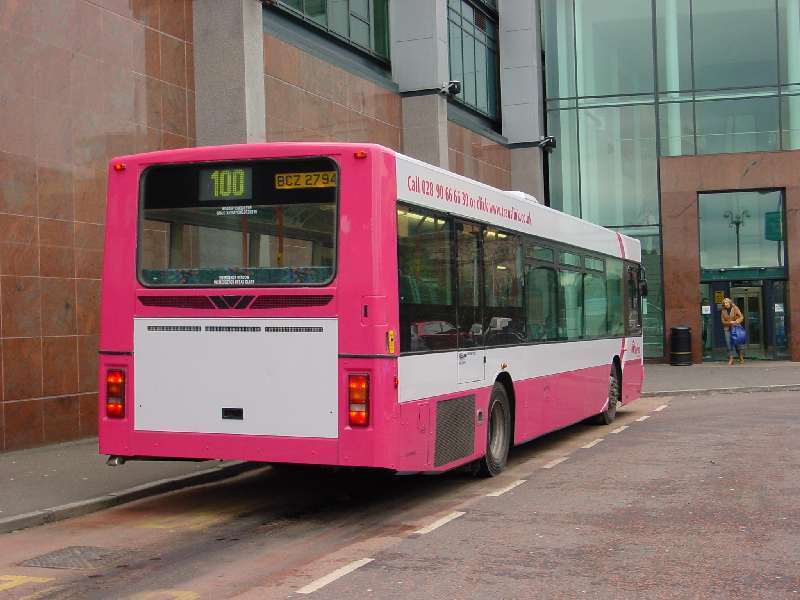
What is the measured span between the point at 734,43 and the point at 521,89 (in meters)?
6.66

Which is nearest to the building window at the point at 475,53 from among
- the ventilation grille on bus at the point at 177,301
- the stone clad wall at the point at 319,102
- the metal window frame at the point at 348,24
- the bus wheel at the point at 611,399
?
the metal window frame at the point at 348,24

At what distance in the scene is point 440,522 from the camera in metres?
9.12

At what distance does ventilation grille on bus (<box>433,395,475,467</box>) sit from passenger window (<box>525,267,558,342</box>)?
2.32 meters

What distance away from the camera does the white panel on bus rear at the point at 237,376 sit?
9.07 m

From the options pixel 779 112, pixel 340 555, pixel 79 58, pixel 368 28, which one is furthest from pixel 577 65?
pixel 340 555

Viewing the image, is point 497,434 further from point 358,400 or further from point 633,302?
point 633,302

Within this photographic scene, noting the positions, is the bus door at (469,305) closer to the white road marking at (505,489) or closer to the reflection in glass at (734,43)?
the white road marking at (505,489)

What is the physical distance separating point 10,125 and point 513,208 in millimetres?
6222

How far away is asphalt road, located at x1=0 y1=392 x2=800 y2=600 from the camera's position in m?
6.93

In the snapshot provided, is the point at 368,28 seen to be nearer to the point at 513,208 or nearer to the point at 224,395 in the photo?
the point at 513,208

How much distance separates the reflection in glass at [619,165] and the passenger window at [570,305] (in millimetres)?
19911

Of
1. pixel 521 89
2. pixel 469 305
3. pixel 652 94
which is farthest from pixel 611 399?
pixel 652 94

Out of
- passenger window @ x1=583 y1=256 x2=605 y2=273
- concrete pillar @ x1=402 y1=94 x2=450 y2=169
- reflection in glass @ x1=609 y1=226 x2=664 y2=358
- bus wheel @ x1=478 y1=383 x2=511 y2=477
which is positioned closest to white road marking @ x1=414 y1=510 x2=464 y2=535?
bus wheel @ x1=478 y1=383 x2=511 y2=477

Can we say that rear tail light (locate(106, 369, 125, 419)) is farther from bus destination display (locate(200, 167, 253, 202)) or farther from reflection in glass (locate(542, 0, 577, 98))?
reflection in glass (locate(542, 0, 577, 98))
